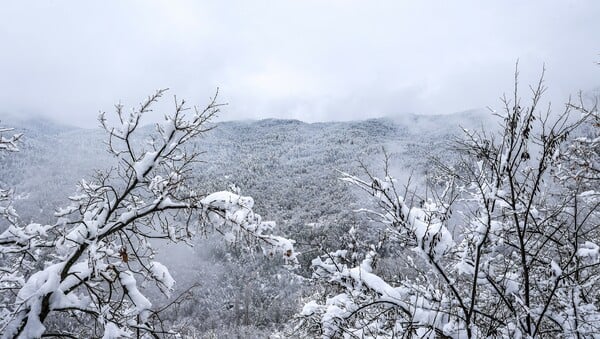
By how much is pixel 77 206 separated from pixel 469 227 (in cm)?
428

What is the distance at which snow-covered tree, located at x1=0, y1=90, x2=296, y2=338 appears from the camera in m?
3.96

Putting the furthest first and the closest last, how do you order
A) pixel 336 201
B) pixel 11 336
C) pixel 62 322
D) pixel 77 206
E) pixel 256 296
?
1. pixel 336 201
2. pixel 256 296
3. pixel 62 322
4. pixel 77 206
5. pixel 11 336

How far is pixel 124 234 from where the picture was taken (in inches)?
179

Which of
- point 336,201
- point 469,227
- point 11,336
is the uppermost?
point 336,201

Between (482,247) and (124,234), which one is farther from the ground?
(482,247)

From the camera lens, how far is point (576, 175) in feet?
18.7

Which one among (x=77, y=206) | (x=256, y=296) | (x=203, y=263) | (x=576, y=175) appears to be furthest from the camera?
(x=203, y=263)

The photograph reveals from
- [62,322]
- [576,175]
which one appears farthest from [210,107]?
[62,322]

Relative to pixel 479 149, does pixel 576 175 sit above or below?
above

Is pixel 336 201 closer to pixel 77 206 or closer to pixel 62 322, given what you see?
pixel 62 322

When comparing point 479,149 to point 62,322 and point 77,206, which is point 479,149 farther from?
point 62,322

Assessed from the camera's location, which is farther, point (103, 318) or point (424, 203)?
point (424, 203)

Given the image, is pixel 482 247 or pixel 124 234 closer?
pixel 482 247

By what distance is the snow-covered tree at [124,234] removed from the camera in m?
3.96
